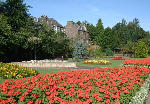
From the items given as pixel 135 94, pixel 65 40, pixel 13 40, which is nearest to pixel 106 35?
pixel 65 40

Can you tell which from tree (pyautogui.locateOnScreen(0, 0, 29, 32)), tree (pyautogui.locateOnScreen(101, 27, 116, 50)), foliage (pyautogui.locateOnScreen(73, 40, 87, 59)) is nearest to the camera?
tree (pyautogui.locateOnScreen(0, 0, 29, 32))

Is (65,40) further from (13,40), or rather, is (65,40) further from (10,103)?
(10,103)

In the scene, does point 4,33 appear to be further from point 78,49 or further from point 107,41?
point 107,41

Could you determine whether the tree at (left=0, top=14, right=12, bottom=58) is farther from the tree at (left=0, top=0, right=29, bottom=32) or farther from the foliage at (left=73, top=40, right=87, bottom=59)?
the foliage at (left=73, top=40, right=87, bottom=59)

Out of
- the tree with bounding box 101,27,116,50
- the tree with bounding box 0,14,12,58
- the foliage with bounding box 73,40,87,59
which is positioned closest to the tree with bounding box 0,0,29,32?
the tree with bounding box 0,14,12,58

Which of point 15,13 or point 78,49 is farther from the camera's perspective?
point 78,49

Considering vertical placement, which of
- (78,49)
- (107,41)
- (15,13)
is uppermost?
(15,13)

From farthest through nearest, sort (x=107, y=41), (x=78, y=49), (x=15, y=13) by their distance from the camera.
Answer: (x=107, y=41) → (x=78, y=49) → (x=15, y=13)

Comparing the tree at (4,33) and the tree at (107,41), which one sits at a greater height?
the tree at (107,41)

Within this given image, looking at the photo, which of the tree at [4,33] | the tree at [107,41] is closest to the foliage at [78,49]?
the tree at [4,33]

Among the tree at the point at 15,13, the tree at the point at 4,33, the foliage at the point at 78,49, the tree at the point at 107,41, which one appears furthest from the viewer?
the tree at the point at 107,41

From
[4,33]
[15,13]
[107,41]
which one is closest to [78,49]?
[15,13]

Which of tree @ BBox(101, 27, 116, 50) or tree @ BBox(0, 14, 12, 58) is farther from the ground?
tree @ BBox(101, 27, 116, 50)

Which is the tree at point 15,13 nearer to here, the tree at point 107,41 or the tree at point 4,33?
the tree at point 4,33
